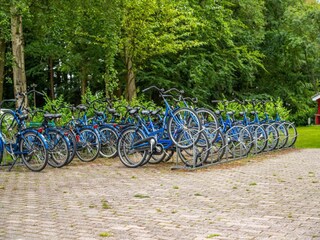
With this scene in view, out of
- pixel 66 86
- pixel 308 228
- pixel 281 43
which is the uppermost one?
pixel 281 43

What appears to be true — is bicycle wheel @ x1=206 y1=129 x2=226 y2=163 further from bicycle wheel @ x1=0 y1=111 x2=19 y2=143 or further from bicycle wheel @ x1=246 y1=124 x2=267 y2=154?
bicycle wheel @ x1=0 y1=111 x2=19 y2=143

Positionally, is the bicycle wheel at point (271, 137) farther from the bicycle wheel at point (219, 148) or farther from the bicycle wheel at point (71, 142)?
the bicycle wheel at point (71, 142)

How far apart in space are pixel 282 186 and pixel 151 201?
2.21 metres

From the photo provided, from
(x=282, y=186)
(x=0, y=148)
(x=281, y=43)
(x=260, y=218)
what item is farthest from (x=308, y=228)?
(x=281, y=43)

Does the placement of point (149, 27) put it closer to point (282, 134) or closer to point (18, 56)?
point (18, 56)

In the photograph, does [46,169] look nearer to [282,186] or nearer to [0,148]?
[0,148]

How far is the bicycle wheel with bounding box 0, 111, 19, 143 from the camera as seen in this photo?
1030 centimetres

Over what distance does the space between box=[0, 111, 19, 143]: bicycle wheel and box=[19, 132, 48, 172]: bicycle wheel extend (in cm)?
40

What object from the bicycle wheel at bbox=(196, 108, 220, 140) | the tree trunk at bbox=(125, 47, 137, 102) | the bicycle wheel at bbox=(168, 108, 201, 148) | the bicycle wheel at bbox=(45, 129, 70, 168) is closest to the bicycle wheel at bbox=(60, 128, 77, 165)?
the bicycle wheel at bbox=(45, 129, 70, 168)

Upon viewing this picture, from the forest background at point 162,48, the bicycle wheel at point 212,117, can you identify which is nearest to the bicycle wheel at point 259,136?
the bicycle wheel at point 212,117

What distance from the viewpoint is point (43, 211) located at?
6062mm

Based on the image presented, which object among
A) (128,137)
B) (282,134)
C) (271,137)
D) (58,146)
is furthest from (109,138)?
(282,134)

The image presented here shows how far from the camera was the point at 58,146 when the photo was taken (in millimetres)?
10234

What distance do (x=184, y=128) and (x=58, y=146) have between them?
94.3 inches
